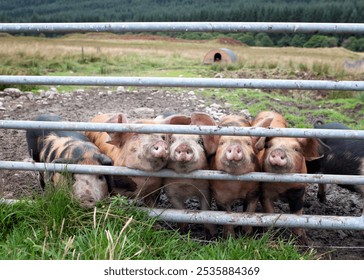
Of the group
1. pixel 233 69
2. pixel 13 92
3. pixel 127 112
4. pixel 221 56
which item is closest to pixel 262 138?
pixel 127 112

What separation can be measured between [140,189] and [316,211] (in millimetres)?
2122

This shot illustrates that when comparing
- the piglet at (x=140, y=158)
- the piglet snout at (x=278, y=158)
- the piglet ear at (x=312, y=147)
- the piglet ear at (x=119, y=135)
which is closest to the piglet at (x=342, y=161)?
the piglet ear at (x=312, y=147)

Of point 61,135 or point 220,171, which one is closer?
point 220,171

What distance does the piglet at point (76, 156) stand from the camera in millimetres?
3623

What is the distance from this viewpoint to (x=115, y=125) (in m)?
3.50

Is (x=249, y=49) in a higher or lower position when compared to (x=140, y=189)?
lower

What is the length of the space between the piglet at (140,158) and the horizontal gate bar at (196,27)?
0.82 metres

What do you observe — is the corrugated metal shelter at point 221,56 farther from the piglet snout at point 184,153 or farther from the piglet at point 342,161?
the piglet snout at point 184,153

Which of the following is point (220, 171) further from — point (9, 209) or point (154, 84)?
point (9, 209)

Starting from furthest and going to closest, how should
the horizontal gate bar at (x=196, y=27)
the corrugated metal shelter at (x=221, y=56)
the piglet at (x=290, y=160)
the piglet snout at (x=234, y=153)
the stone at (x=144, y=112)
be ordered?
the corrugated metal shelter at (x=221, y=56) < the stone at (x=144, y=112) < the piglet at (x=290, y=160) < the piglet snout at (x=234, y=153) < the horizontal gate bar at (x=196, y=27)

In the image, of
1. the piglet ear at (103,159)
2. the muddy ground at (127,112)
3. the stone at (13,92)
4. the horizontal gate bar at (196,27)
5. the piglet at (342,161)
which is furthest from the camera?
the stone at (13,92)

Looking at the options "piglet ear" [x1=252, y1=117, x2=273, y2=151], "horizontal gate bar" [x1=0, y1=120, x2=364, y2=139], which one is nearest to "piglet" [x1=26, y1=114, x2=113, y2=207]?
"horizontal gate bar" [x1=0, y1=120, x2=364, y2=139]

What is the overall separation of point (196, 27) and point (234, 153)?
97 centimetres

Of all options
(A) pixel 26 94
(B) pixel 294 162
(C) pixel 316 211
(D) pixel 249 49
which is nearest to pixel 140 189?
(B) pixel 294 162
